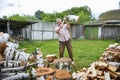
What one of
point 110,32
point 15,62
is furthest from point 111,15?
point 15,62

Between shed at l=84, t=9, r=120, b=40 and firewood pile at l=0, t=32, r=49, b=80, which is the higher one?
shed at l=84, t=9, r=120, b=40

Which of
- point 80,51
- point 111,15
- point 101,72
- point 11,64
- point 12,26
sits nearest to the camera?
point 101,72

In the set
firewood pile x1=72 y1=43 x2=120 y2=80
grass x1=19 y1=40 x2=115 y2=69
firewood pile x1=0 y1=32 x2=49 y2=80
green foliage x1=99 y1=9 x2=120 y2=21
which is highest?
green foliage x1=99 y1=9 x2=120 y2=21

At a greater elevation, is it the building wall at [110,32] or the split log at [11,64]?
the building wall at [110,32]

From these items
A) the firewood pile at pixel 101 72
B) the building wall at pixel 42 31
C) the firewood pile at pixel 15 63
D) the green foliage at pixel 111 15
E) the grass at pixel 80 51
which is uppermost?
the green foliage at pixel 111 15

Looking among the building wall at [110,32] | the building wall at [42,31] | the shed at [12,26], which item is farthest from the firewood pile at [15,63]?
the building wall at [110,32]

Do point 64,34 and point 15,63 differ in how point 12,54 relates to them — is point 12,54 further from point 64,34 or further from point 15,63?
point 64,34

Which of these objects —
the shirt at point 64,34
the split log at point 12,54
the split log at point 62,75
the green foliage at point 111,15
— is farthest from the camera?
the green foliage at point 111,15

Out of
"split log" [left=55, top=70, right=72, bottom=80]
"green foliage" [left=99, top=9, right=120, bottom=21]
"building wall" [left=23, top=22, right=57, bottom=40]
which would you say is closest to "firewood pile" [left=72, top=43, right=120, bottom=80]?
"split log" [left=55, top=70, right=72, bottom=80]

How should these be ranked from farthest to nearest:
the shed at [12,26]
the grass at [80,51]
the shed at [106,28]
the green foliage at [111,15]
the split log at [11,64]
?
the green foliage at [111,15] < the shed at [106,28] < the shed at [12,26] < the grass at [80,51] < the split log at [11,64]

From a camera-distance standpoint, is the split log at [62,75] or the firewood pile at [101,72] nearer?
the firewood pile at [101,72]

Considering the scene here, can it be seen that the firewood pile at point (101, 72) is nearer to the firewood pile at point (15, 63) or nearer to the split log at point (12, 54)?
the firewood pile at point (15, 63)

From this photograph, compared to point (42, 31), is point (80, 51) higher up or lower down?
lower down

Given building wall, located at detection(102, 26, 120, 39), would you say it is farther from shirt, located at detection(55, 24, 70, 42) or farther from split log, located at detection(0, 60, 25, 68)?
split log, located at detection(0, 60, 25, 68)
